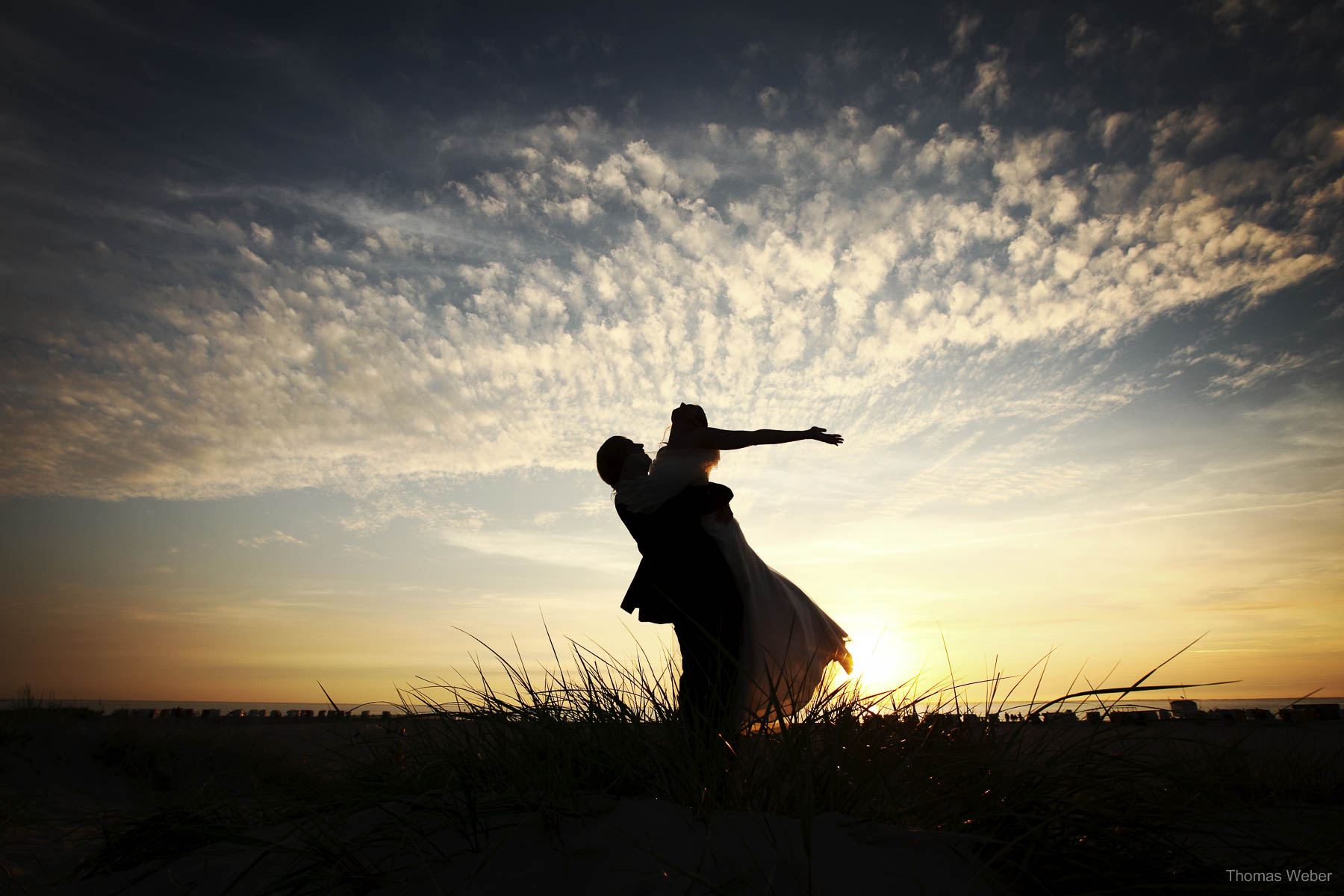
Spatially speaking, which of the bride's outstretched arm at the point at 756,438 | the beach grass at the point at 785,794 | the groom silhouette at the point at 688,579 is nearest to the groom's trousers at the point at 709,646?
the groom silhouette at the point at 688,579

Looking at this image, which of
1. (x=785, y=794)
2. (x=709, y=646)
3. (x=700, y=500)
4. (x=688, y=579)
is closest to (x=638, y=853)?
(x=785, y=794)

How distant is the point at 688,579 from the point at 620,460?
3.19 ft

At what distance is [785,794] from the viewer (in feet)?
6.03

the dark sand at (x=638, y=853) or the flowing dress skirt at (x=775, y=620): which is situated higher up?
the flowing dress skirt at (x=775, y=620)

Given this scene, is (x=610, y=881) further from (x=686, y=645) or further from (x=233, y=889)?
(x=686, y=645)

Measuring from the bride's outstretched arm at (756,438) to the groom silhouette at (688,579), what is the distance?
0.84 ft

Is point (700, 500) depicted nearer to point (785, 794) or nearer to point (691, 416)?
point (691, 416)

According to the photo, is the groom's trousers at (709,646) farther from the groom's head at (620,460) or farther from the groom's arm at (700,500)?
the groom's head at (620,460)

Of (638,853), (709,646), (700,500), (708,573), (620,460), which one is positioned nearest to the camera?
(638,853)

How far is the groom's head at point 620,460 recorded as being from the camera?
4035 millimetres

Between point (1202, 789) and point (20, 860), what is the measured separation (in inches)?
211

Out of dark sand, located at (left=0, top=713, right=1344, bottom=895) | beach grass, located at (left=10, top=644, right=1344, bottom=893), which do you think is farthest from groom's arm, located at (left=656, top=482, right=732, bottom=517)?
dark sand, located at (left=0, top=713, right=1344, bottom=895)

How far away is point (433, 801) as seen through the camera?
6.34 feet

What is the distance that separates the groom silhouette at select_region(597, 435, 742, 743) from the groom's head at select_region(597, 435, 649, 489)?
0.83ft
